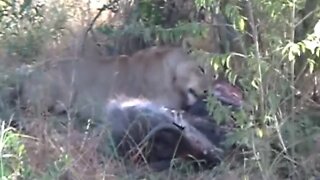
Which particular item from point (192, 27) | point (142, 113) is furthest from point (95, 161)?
point (192, 27)

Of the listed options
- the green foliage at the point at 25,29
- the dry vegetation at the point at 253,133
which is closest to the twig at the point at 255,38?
the dry vegetation at the point at 253,133

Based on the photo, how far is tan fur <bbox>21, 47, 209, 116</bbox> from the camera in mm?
5973

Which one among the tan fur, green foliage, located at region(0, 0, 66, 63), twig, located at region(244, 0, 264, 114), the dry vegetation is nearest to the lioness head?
the tan fur

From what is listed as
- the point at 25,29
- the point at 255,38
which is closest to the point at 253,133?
the point at 255,38

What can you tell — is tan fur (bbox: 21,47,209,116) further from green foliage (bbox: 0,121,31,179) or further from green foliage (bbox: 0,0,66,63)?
green foliage (bbox: 0,121,31,179)

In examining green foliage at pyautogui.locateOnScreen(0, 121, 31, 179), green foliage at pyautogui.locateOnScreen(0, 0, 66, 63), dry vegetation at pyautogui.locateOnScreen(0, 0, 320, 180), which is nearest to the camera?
dry vegetation at pyautogui.locateOnScreen(0, 0, 320, 180)

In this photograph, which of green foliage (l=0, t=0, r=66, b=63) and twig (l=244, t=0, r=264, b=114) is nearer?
twig (l=244, t=0, r=264, b=114)

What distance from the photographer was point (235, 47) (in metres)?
5.27

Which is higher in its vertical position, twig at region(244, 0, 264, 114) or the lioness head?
twig at region(244, 0, 264, 114)

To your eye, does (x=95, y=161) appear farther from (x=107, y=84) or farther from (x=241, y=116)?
(x=107, y=84)

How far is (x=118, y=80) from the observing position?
639 centimetres

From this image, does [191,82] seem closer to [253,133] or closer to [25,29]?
[25,29]

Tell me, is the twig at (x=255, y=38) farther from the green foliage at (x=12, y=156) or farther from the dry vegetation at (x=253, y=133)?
the green foliage at (x=12, y=156)

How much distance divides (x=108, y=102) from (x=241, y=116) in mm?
1619
